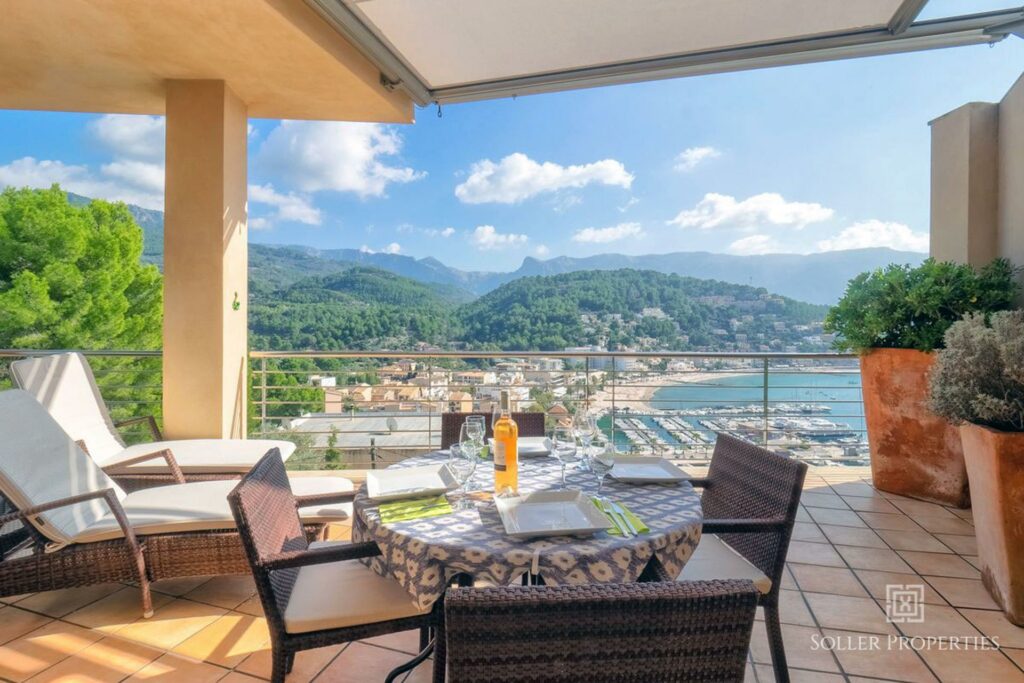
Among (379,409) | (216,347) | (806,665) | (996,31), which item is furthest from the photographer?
(379,409)

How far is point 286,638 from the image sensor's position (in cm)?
132

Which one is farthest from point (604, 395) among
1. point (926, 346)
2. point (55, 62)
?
point (55, 62)

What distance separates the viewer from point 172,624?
201cm

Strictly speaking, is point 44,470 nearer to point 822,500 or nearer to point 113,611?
point 113,611

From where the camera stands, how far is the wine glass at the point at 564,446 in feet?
5.84

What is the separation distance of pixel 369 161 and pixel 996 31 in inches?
510

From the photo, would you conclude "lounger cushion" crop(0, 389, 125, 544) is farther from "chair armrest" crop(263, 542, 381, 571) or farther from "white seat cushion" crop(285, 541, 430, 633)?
"chair armrest" crop(263, 542, 381, 571)

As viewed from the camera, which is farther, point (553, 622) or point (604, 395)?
point (604, 395)

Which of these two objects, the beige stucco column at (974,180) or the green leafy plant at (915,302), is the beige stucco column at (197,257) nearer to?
the green leafy plant at (915,302)

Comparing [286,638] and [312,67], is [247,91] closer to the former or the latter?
[312,67]

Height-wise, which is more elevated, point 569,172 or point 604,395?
point 569,172

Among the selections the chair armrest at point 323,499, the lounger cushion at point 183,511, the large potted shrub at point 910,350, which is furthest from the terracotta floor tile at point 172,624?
the large potted shrub at point 910,350

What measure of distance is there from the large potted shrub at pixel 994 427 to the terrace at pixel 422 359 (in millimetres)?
209

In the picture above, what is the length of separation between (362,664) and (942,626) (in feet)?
7.13
